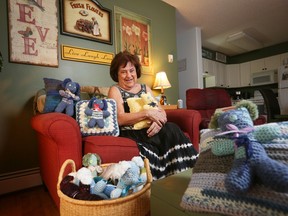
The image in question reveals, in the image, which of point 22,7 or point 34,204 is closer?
Answer: point 34,204

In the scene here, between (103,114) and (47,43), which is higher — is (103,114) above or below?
below

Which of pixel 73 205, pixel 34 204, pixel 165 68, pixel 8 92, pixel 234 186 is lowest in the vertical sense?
pixel 34 204

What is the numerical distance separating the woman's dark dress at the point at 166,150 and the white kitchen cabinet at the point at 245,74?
481 cm

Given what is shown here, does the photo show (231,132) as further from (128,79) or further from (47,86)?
(47,86)

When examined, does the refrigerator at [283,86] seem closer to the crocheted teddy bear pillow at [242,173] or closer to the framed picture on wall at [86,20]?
the framed picture on wall at [86,20]

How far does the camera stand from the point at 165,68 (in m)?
2.73

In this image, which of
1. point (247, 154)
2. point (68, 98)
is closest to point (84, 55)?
point (68, 98)

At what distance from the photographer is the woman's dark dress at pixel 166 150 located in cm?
102

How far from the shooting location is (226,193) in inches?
12.8

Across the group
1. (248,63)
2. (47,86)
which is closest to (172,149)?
(47,86)

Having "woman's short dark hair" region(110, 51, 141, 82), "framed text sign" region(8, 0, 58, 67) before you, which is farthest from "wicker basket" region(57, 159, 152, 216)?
"framed text sign" region(8, 0, 58, 67)

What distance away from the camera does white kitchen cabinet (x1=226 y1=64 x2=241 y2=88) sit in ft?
17.2

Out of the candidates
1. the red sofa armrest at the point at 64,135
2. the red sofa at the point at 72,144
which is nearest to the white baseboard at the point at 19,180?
the red sofa at the point at 72,144

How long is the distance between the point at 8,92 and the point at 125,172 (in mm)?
1327
